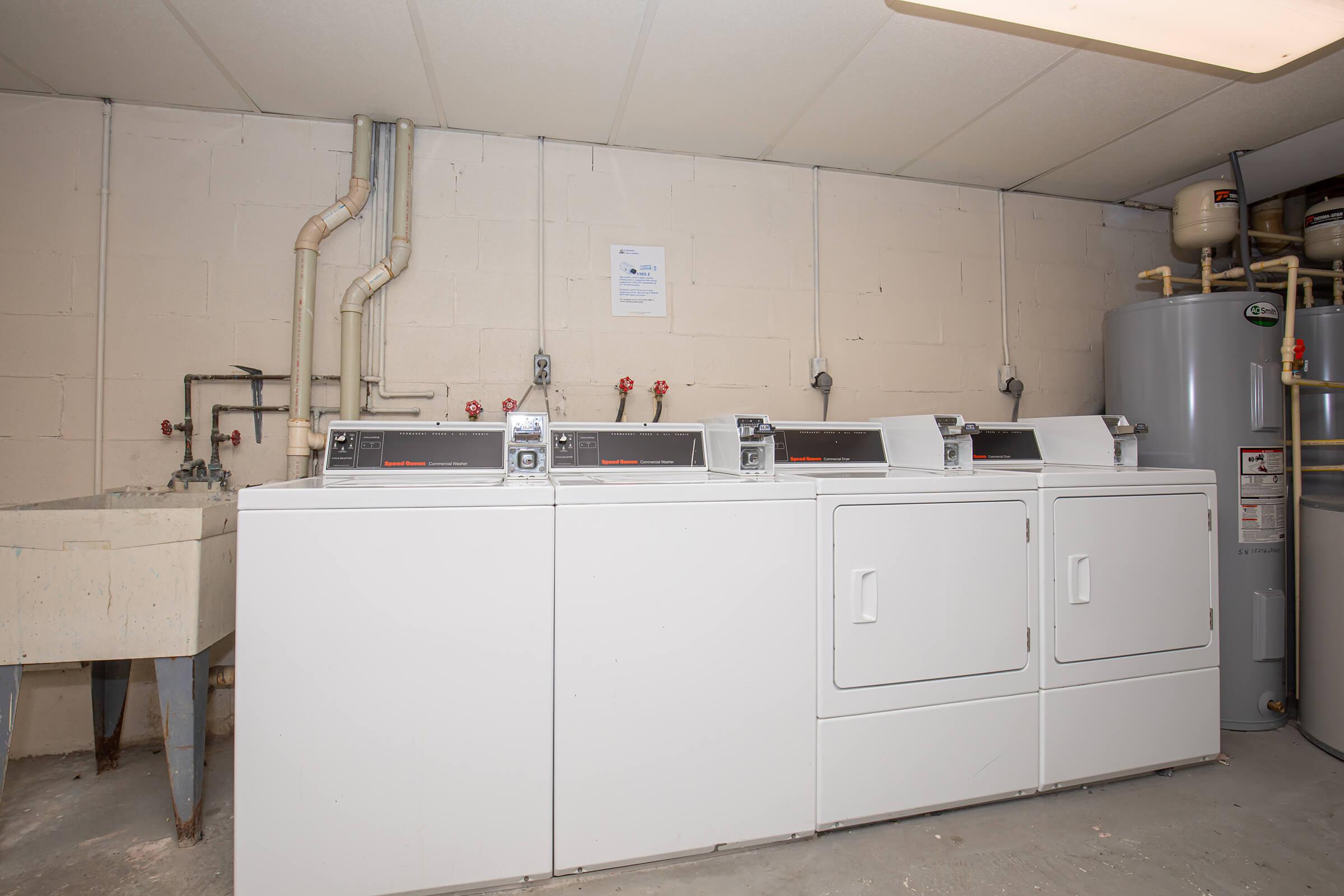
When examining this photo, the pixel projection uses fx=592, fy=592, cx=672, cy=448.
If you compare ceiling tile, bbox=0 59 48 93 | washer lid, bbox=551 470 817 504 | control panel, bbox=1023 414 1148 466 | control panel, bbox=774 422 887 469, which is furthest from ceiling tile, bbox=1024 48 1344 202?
ceiling tile, bbox=0 59 48 93

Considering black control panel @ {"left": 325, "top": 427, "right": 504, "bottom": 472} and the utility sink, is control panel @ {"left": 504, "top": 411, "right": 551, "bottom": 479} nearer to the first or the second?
black control panel @ {"left": 325, "top": 427, "right": 504, "bottom": 472}

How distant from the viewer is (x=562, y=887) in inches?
59.9

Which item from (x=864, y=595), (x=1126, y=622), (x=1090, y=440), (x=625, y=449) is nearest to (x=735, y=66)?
(x=625, y=449)

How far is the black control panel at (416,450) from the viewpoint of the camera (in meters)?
1.83

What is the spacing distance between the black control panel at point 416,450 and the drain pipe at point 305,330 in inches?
21.2

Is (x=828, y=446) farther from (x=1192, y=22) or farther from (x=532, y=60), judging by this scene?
(x=532, y=60)

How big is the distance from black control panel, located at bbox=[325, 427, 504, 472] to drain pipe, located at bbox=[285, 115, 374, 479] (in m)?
0.54

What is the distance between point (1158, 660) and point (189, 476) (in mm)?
3490

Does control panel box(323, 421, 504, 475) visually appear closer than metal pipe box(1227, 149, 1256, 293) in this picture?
Yes

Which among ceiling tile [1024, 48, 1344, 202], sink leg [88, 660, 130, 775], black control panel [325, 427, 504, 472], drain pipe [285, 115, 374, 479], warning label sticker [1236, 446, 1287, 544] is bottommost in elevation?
sink leg [88, 660, 130, 775]

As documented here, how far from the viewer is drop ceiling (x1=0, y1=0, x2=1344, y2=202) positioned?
6.07 ft

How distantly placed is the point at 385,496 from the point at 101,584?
89cm

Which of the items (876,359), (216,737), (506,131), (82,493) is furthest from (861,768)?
(82,493)

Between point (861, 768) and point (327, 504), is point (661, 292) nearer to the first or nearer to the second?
point (327, 504)
